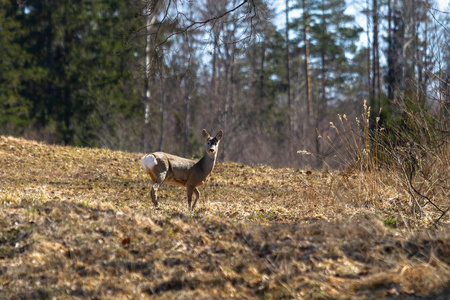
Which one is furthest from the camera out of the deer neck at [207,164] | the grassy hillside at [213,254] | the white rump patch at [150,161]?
the deer neck at [207,164]

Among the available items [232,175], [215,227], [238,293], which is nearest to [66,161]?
[232,175]

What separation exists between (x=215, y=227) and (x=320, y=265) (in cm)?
157

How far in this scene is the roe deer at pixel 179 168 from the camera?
9156 millimetres

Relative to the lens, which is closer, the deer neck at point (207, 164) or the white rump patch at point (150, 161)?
the white rump patch at point (150, 161)

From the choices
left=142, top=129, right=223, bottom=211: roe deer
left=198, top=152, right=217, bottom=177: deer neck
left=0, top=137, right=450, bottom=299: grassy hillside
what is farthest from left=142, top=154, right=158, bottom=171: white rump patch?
left=0, top=137, right=450, bottom=299: grassy hillside

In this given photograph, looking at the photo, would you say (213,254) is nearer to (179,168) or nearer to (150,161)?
(150,161)

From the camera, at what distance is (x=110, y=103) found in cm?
2389

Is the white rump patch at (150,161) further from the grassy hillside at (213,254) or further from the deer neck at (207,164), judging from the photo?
the grassy hillside at (213,254)

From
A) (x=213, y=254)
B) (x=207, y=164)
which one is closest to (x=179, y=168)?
(x=207, y=164)

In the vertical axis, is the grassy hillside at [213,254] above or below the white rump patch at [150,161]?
below

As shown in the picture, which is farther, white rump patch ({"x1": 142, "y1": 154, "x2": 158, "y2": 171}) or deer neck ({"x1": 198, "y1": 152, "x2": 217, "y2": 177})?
deer neck ({"x1": 198, "y1": 152, "x2": 217, "y2": 177})

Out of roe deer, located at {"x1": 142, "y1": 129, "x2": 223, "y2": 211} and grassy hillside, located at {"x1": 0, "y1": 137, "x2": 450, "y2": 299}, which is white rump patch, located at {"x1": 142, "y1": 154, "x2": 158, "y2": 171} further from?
grassy hillside, located at {"x1": 0, "y1": 137, "x2": 450, "y2": 299}

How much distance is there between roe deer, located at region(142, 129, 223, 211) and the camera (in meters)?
9.16

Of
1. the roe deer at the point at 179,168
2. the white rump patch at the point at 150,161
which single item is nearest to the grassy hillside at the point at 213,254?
the roe deer at the point at 179,168
